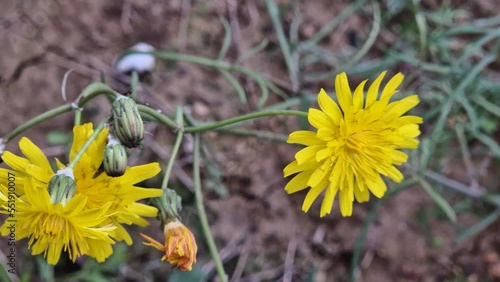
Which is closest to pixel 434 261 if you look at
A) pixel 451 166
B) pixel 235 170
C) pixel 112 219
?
pixel 451 166

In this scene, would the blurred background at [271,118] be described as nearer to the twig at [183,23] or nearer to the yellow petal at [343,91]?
the twig at [183,23]

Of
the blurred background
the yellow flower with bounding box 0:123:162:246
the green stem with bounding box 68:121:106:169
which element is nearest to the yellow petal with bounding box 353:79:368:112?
the yellow flower with bounding box 0:123:162:246

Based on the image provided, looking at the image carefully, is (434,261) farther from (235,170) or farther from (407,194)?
(235,170)

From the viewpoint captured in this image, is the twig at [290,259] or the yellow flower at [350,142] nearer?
the yellow flower at [350,142]

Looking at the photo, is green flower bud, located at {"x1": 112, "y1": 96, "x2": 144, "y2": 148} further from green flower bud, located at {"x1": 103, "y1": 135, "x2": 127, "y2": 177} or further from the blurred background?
the blurred background

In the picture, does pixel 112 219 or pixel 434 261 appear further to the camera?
pixel 434 261

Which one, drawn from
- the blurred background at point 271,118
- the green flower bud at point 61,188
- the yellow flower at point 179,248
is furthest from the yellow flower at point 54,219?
the blurred background at point 271,118

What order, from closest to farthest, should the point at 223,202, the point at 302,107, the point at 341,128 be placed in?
1. the point at 341,128
2. the point at 302,107
3. the point at 223,202
